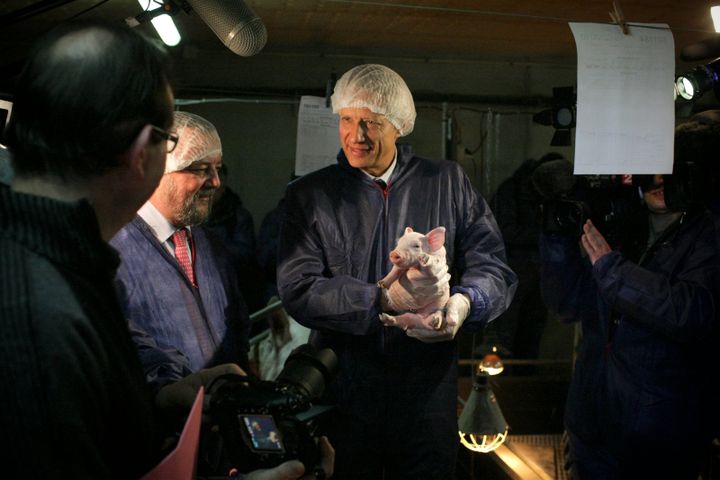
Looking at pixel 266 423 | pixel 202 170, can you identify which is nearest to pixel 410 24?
pixel 202 170

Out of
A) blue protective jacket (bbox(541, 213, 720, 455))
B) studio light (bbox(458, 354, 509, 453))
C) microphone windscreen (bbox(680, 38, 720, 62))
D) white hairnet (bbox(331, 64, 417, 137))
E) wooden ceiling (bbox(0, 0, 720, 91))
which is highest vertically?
wooden ceiling (bbox(0, 0, 720, 91))

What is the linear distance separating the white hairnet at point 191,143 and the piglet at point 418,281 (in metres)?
0.71

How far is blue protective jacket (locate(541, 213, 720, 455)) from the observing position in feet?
6.51

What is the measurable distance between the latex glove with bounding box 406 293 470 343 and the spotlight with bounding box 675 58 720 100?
0.93 m

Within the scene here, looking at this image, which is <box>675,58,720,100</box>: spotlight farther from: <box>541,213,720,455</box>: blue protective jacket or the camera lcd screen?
the camera lcd screen

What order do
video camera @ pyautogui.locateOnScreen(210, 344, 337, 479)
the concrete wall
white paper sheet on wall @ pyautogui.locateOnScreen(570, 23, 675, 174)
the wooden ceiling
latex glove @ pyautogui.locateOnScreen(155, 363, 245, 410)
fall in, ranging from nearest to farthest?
video camera @ pyautogui.locateOnScreen(210, 344, 337, 479)
latex glove @ pyautogui.locateOnScreen(155, 363, 245, 410)
white paper sheet on wall @ pyautogui.locateOnScreen(570, 23, 675, 174)
the wooden ceiling
the concrete wall

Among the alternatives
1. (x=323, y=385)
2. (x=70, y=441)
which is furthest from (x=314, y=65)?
(x=70, y=441)

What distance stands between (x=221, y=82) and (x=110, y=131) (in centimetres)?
457

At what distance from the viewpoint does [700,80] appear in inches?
77.7

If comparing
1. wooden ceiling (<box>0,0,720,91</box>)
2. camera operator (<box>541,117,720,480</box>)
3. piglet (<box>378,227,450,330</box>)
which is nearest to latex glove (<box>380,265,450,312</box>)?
piglet (<box>378,227,450,330</box>)

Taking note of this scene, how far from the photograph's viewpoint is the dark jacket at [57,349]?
81 cm

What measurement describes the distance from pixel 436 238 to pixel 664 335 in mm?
806

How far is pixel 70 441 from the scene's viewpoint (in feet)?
2.71

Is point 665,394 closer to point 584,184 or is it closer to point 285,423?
point 584,184
